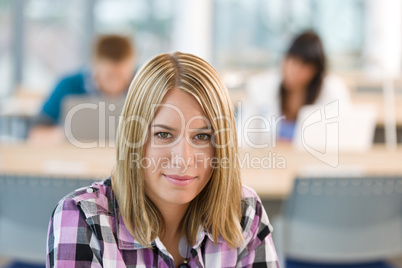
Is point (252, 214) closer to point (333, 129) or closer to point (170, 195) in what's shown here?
point (170, 195)

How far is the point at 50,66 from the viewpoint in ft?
20.9

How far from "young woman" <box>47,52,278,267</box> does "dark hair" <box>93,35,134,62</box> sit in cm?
157

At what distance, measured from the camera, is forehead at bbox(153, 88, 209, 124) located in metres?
0.69

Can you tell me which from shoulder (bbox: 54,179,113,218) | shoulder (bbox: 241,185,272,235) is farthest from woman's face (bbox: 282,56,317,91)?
shoulder (bbox: 54,179,113,218)

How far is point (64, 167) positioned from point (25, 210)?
58 centimetres

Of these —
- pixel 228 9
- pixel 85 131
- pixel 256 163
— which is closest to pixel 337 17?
pixel 228 9

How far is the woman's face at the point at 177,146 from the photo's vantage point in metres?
0.69

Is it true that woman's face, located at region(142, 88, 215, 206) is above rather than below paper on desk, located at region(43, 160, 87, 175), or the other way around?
above

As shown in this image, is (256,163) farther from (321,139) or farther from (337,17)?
(337,17)

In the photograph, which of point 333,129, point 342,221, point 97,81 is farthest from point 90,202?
point 97,81

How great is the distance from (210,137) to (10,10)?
586 centimetres

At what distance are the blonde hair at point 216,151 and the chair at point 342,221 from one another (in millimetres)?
698

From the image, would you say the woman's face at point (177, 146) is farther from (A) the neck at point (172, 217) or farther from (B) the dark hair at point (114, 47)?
(B) the dark hair at point (114, 47)

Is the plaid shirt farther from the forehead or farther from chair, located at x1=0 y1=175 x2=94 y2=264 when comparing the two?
chair, located at x1=0 y1=175 x2=94 y2=264
